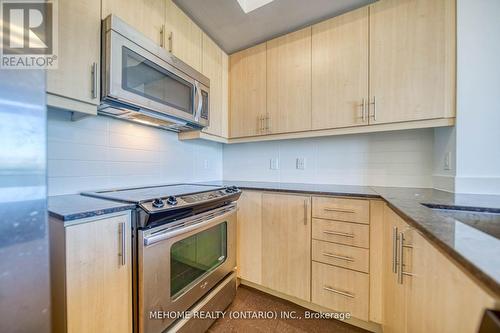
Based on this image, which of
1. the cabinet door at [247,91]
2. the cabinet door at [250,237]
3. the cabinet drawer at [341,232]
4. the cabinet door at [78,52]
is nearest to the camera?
the cabinet door at [78,52]

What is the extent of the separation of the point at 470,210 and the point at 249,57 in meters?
2.01

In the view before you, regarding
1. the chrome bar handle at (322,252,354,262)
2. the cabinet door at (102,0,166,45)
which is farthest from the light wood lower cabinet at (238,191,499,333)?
the cabinet door at (102,0,166,45)

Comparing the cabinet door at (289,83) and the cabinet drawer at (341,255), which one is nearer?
the cabinet drawer at (341,255)

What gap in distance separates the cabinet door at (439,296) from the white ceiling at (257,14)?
66.7 inches

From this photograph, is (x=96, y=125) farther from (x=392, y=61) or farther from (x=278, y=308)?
(x=392, y=61)

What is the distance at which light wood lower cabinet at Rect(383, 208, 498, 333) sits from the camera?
0.43 m

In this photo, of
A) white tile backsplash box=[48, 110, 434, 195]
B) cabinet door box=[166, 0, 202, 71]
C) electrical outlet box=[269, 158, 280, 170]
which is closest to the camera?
white tile backsplash box=[48, 110, 434, 195]

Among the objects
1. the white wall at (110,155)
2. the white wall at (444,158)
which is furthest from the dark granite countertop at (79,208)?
the white wall at (444,158)

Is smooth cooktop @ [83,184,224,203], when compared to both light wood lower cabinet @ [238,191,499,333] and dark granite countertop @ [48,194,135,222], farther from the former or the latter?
light wood lower cabinet @ [238,191,499,333]

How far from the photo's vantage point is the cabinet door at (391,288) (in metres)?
0.95

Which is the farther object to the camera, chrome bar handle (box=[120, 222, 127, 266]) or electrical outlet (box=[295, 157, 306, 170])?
electrical outlet (box=[295, 157, 306, 170])

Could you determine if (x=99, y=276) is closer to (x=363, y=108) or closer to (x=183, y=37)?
(x=183, y=37)

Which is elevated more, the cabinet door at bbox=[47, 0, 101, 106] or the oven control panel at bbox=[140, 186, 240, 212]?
the cabinet door at bbox=[47, 0, 101, 106]

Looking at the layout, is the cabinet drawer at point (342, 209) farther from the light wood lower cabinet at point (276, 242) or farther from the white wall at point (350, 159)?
the white wall at point (350, 159)
